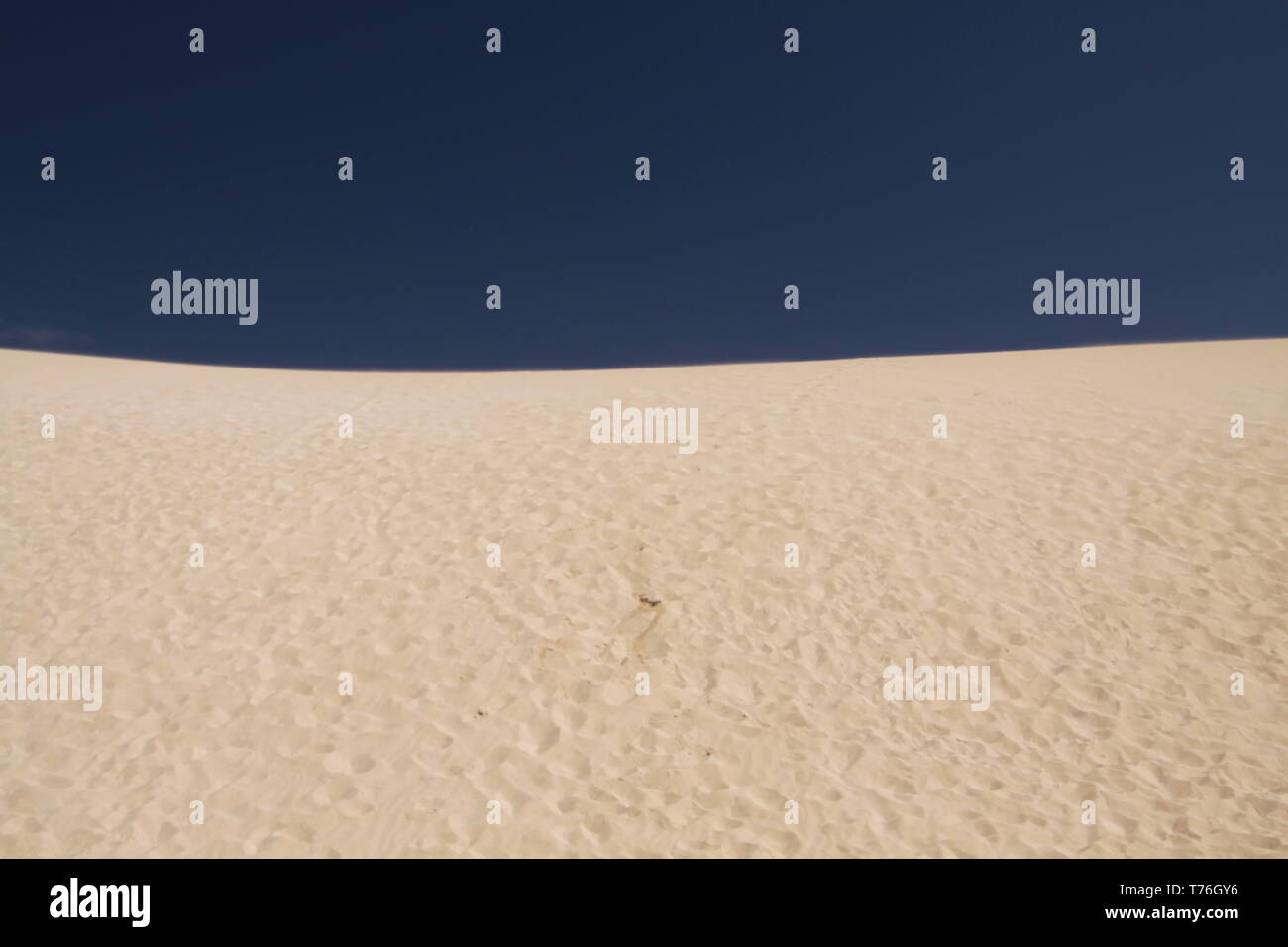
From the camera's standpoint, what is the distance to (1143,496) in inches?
525

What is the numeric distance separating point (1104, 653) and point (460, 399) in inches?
582

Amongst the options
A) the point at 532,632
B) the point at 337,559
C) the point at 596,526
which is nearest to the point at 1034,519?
the point at 596,526

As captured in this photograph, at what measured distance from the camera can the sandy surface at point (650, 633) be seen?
26.5 ft

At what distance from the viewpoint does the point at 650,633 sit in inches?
417

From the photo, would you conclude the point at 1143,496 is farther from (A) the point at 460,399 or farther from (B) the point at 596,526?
(A) the point at 460,399

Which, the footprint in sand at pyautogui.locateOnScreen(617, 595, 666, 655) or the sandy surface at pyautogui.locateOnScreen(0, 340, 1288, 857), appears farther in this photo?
the footprint in sand at pyautogui.locateOnScreen(617, 595, 666, 655)

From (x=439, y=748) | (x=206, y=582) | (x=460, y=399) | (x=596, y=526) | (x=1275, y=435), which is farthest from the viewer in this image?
(x=460, y=399)

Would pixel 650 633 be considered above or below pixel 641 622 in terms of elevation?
below

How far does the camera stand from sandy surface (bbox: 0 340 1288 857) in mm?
8086

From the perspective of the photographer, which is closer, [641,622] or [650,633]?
[650,633]

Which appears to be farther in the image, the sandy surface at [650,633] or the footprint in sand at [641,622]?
the footprint in sand at [641,622]
